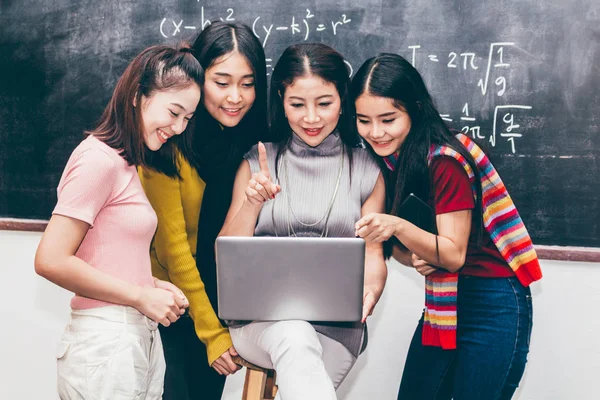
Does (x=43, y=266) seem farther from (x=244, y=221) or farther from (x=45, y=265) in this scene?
(x=244, y=221)

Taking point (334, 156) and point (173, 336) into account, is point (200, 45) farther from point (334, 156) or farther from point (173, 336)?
point (173, 336)

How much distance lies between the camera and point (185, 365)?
69.2 inches

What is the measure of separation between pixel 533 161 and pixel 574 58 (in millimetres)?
369

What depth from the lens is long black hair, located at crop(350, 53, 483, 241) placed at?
1.59 meters

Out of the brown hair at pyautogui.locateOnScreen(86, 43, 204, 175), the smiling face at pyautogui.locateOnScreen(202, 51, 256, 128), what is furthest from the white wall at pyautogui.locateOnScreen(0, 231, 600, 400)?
the brown hair at pyautogui.locateOnScreen(86, 43, 204, 175)

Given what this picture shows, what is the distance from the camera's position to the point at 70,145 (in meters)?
2.43

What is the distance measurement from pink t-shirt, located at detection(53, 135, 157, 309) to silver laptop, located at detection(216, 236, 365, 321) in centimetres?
18

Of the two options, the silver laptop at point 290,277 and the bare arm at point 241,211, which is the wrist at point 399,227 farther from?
the bare arm at point 241,211

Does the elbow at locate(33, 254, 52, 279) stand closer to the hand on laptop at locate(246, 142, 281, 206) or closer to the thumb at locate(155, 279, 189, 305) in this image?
the thumb at locate(155, 279, 189, 305)

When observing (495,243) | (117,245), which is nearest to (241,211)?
(117,245)

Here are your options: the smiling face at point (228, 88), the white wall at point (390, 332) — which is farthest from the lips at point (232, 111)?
the white wall at point (390, 332)

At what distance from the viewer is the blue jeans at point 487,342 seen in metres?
1.57

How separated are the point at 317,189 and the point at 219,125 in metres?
0.35

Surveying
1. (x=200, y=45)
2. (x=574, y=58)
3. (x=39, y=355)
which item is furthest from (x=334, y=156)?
(x=39, y=355)
